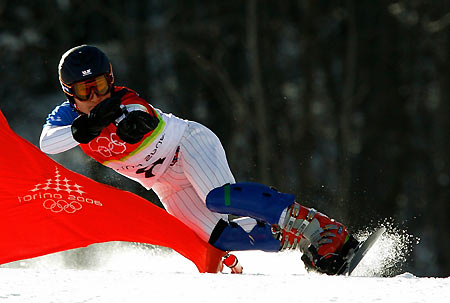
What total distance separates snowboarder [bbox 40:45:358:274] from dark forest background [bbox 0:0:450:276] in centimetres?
924

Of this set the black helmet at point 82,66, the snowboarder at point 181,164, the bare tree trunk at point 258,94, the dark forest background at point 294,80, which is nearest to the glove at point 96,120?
the snowboarder at point 181,164

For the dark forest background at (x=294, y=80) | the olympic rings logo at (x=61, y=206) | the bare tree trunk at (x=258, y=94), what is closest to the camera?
the olympic rings logo at (x=61, y=206)

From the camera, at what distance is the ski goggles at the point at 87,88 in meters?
4.43

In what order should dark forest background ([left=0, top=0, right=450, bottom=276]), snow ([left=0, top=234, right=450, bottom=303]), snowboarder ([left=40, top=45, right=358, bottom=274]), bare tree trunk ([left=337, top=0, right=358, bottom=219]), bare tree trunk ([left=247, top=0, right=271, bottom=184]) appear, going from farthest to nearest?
dark forest background ([left=0, top=0, right=450, bottom=276]), bare tree trunk ([left=337, top=0, right=358, bottom=219]), bare tree trunk ([left=247, top=0, right=271, bottom=184]), snowboarder ([left=40, top=45, right=358, bottom=274]), snow ([left=0, top=234, right=450, bottom=303])

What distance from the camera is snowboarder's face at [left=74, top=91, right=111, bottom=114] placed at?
4.45 meters

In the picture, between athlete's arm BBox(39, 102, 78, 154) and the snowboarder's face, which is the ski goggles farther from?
athlete's arm BBox(39, 102, 78, 154)

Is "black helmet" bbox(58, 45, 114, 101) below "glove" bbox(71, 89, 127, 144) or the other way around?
the other way around

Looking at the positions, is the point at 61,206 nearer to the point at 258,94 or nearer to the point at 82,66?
the point at 82,66

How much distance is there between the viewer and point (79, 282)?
A: 318 centimetres

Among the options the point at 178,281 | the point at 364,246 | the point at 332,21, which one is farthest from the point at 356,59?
the point at 178,281

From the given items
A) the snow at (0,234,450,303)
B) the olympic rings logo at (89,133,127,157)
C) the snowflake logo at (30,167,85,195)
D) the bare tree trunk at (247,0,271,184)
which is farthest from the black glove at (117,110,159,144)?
the bare tree trunk at (247,0,271,184)

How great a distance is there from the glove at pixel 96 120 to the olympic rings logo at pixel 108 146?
0.19 metres

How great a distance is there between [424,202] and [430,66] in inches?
95.7

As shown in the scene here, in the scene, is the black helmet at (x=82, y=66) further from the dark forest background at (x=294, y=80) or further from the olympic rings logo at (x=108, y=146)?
the dark forest background at (x=294, y=80)
